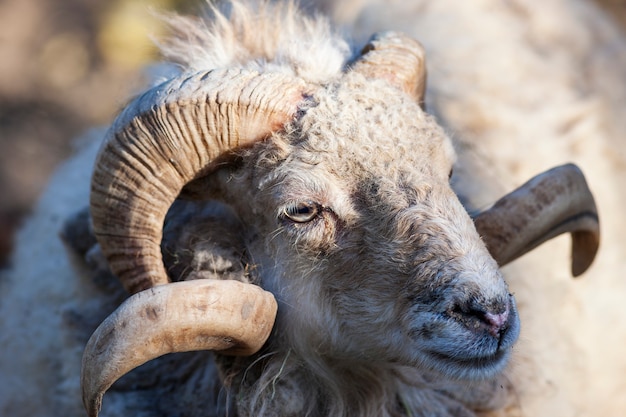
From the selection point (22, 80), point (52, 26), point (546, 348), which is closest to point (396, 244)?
point (546, 348)

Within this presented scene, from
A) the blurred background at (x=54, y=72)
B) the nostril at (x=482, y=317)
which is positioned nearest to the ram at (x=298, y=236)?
the nostril at (x=482, y=317)

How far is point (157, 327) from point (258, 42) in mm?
1745

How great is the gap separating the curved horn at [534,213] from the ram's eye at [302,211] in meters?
1.01

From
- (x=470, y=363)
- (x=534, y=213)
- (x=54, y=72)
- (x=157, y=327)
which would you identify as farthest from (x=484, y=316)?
(x=54, y=72)

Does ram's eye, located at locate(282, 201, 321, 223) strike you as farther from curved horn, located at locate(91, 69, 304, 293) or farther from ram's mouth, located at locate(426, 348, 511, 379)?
ram's mouth, located at locate(426, 348, 511, 379)

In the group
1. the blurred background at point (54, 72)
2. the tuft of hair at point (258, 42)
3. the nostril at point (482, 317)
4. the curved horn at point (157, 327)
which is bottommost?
the blurred background at point (54, 72)

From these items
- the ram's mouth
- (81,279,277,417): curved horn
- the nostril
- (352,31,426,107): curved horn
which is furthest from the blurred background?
the nostril

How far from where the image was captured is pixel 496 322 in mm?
3117

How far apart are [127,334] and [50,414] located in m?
1.81

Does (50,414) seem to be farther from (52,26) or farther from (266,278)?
(52,26)

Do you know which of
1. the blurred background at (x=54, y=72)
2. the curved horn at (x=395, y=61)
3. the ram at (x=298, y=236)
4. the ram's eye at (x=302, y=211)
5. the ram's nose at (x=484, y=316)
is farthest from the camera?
the blurred background at (x=54, y=72)

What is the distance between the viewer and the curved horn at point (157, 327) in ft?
10.3

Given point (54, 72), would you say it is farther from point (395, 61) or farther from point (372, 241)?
point (372, 241)

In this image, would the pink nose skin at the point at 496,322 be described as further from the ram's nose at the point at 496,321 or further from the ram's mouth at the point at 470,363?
the ram's mouth at the point at 470,363
